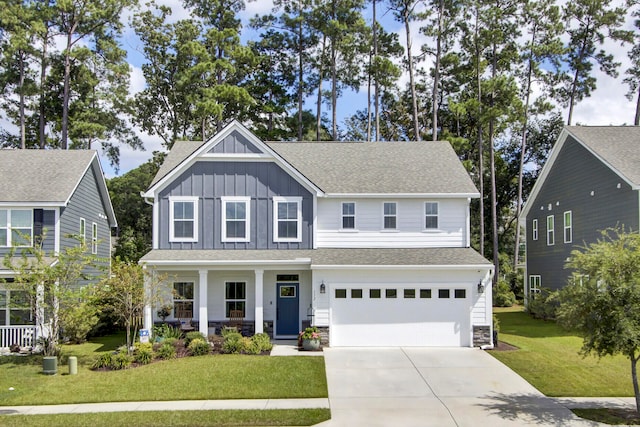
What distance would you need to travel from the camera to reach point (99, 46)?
38.5 m

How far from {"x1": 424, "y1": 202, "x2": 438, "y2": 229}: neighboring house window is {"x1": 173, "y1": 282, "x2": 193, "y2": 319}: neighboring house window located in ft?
30.9

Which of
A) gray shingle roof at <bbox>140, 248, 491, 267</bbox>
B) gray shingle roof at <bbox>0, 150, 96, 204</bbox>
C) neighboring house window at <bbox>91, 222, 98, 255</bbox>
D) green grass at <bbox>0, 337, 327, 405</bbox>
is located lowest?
green grass at <bbox>0, 337, 327, 405</bbox>

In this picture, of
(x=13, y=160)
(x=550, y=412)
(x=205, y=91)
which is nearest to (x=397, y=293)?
(x=550, y=412)

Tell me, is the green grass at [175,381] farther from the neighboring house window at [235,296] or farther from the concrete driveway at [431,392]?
the neighboring house window at [235,296]

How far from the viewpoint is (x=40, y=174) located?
25.0 m

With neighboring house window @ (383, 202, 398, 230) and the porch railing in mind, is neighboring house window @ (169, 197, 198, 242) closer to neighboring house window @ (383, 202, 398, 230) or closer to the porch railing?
the porch railing

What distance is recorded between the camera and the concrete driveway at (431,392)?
13.1 m

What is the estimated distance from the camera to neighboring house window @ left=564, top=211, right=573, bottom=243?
28.3 metres

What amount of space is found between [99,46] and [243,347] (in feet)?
87.8

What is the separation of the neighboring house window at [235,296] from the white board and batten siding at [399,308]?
3.23m

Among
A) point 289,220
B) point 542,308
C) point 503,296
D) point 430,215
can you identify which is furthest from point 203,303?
point 503,296

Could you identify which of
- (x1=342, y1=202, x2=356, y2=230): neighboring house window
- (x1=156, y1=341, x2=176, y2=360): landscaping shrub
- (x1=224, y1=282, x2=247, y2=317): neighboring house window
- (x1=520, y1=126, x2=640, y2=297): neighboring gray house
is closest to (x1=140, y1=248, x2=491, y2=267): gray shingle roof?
(x1=342, y1=202, x2=356, y2=230): neighboring house window

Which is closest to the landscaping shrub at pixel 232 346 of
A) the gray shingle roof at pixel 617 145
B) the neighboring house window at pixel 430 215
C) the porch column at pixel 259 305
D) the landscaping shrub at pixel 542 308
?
the porch column at pixel 259 305

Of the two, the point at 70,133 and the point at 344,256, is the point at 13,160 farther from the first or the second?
Result: the point at 344,256
